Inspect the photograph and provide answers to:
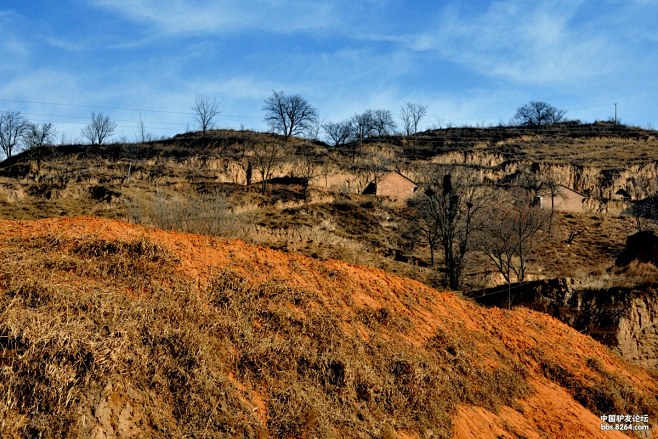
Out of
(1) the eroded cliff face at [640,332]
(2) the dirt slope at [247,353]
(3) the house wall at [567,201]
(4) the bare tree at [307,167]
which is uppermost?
(4) the bare tree at [307,167]

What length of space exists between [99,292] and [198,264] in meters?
2.67

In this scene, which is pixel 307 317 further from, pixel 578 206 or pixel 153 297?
pixel 578 206

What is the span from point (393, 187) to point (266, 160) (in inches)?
555

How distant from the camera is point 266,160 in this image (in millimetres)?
52125

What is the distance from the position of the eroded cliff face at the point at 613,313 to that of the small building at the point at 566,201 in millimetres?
37474

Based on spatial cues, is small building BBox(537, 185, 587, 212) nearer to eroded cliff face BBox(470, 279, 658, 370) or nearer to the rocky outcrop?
the rocky outcrop

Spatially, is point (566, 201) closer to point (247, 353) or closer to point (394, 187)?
point (394, 187)

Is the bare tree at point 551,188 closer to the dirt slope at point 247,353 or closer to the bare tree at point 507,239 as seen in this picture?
the bare tree at point 507,239

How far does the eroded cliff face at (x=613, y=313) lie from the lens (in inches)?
698

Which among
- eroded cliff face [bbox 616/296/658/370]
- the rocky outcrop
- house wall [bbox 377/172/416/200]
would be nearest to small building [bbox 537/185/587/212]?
house wall [bbox 377/172/416/200]

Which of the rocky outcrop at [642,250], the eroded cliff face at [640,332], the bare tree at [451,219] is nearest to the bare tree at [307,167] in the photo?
the bare tree at [451,219]

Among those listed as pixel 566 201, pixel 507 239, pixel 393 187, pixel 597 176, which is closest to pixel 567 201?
pixel 566 201

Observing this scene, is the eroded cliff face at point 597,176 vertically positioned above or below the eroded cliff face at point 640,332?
above

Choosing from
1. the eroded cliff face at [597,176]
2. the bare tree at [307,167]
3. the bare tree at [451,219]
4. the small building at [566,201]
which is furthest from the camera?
the eroded cliff face at [597,176]
